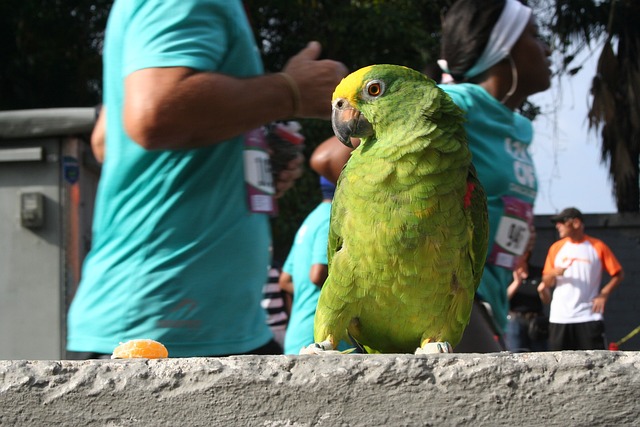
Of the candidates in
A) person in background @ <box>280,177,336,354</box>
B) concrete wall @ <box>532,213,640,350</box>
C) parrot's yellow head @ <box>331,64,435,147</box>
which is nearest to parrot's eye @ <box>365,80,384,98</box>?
parrot's yellow head @ <box>331,64,435,147</box>

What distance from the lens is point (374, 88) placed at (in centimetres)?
166

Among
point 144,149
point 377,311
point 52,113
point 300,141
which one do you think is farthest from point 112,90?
point 52,113

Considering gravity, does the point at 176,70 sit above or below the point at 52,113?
above

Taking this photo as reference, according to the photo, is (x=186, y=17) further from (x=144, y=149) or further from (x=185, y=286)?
(x=185, y=286)

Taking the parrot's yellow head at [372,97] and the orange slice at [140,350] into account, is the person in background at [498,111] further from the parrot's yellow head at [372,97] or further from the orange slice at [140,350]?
the orange slice at [140,350]

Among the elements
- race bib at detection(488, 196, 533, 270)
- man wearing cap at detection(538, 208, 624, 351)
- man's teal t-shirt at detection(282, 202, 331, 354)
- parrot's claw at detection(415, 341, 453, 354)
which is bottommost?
man wearing cap at detection(538, 208, 624, 351)

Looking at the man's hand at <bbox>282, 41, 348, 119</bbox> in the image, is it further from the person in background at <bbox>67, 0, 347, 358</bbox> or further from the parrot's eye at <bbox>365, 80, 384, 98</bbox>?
the parrot's eye at <bbox>365, 80, 384, 98</bbox>

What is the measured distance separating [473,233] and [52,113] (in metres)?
3.77

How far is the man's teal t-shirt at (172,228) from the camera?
7.53 ft

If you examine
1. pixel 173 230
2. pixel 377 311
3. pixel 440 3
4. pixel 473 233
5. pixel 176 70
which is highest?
pixel 176 70

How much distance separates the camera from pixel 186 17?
2.30 metres

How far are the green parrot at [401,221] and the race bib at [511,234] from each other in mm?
947

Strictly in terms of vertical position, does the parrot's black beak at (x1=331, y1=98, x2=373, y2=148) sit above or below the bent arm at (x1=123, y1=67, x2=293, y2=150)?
above

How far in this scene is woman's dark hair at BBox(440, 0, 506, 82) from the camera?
9.29 feet
